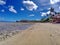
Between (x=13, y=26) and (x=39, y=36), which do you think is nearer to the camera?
(x=39, y=36)

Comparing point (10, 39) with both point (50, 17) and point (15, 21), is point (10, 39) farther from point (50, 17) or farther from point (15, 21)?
point (50, 17)

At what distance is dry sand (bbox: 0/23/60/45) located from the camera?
1.75 metres

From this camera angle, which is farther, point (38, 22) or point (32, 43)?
point (38, 22)

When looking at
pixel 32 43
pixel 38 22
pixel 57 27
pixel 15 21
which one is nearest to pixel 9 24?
pixel 15 21

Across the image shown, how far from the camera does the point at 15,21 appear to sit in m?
2.11

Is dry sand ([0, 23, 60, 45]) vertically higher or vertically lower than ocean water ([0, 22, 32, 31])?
lower

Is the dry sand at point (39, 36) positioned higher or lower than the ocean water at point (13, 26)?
lower

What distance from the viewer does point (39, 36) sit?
185cm

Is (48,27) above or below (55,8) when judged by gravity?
below

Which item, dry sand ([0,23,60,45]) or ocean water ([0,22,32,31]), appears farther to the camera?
ocean water ([0,22,32,31])

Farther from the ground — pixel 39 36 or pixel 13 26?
pixel 13 26

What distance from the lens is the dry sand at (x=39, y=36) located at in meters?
1.75

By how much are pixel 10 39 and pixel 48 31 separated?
1.78 ft

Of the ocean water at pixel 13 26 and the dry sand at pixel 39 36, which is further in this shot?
→ the ocean water at pixel 13 26
